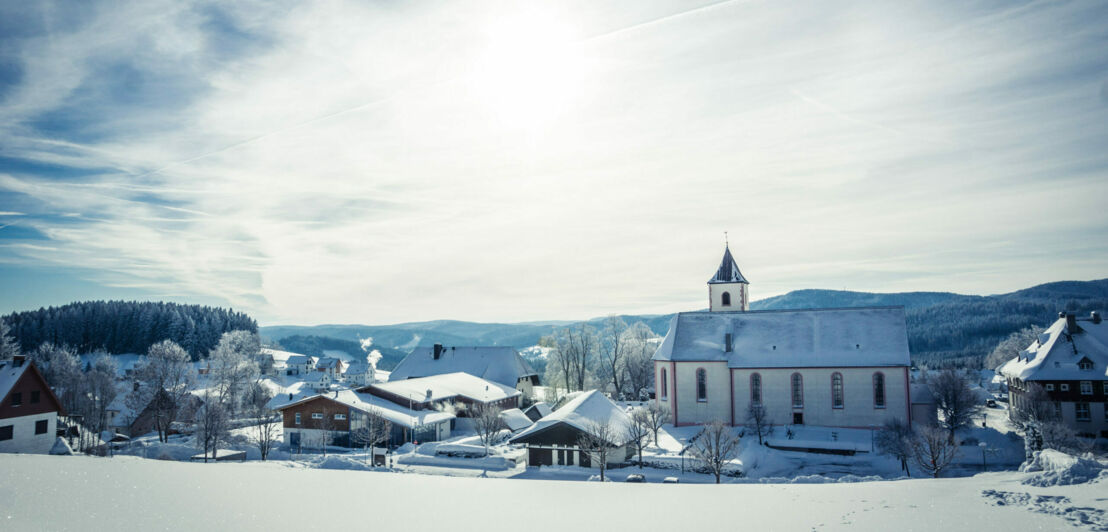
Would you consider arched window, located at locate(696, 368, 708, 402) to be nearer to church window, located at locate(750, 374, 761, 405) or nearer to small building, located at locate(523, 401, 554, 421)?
church window, located at locate(750, 374, 761, 405)

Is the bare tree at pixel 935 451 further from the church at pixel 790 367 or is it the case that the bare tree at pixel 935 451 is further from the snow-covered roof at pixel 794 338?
the snow-covered roof at pixel 794 338

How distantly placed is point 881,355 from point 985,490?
38964mm

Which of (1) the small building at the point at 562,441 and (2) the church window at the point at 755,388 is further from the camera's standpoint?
(2) the church window at the point at 755,388

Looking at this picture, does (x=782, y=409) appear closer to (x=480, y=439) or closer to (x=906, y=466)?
(x=906, y=466)

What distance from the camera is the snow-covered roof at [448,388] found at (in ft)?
155

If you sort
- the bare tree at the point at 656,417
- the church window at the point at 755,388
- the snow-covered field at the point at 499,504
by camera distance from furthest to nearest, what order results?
the church window at the point at 755,388
the bare tree at the point at 656,417
the snow-covered field at the point at 499,504

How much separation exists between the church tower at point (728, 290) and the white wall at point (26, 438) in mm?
46186

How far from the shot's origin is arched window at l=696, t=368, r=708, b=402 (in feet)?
150

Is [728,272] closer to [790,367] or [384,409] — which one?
[790,367]

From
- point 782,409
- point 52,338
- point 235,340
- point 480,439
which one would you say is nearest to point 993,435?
point 782,409

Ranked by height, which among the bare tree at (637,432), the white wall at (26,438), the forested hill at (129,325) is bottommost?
the bare tree at (637,432)

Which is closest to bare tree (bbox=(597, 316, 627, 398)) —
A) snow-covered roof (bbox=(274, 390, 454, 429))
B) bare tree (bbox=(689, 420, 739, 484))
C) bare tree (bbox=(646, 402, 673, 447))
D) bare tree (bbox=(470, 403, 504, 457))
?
bare tree (bbox=(646, 402, 673, 447))

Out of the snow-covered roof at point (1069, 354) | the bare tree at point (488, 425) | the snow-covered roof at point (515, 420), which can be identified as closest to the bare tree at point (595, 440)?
the bare tree at point (488, 425)

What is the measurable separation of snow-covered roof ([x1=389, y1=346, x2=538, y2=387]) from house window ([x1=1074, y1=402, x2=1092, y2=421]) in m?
46.0
